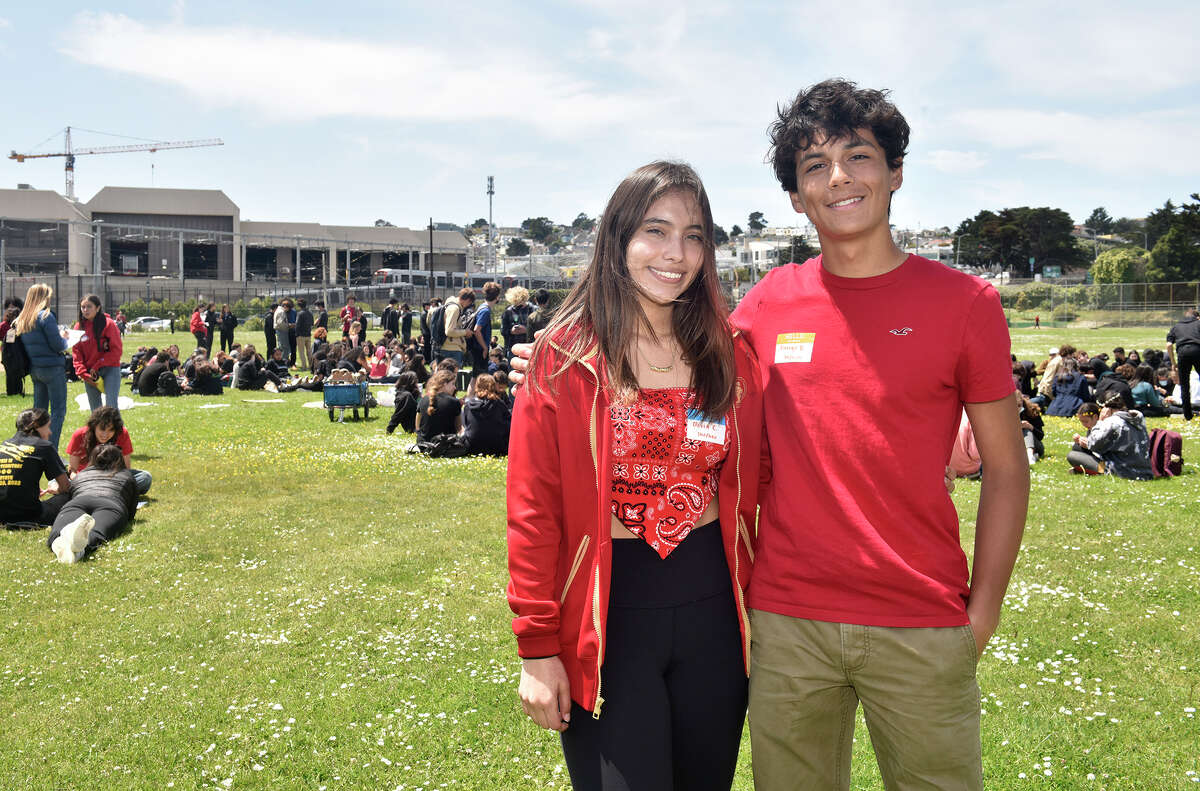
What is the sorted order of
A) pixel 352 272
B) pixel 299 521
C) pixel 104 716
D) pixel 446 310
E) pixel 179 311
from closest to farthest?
pixel 104 716, pixel 299 521, pixel 446 310, pixel 179 311, pixel 352 272

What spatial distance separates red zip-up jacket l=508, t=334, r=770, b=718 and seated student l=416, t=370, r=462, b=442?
1108 cm

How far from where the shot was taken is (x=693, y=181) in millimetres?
2494

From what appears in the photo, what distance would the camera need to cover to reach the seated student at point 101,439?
374 inches

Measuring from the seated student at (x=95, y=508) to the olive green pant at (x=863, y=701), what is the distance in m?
7.21

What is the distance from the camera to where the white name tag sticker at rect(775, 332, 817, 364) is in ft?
8.28

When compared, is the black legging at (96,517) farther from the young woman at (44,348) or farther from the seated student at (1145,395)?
the seated student at (1145,395)

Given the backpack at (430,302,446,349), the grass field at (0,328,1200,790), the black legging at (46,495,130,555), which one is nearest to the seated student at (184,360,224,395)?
the backpack at (430,302,446,349)

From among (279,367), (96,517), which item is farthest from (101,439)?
(279,367)

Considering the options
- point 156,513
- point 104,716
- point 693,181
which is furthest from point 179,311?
point 693,181

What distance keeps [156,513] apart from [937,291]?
30.0 feet

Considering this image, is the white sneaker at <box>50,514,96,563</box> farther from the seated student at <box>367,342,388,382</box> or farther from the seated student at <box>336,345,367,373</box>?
the seated student at <box>367,342,388,382</box>

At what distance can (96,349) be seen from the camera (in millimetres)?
12750

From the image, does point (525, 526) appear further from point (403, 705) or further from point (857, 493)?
point (403, 705)

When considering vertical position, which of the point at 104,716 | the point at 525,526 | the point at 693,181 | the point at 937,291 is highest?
the point at 693,181
